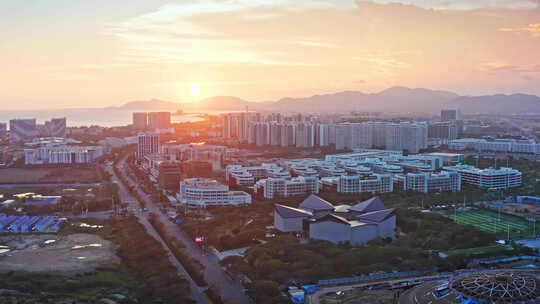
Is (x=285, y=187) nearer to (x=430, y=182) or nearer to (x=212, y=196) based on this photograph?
(x=212, y=196)

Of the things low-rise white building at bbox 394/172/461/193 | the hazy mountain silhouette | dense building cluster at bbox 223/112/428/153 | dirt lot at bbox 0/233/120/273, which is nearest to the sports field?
low-rise white building at bbox 394/172/461/193

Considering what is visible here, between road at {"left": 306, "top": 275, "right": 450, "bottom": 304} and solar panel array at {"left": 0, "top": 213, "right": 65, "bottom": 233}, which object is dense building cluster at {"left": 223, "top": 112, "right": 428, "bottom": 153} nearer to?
solar panel array at {"left": 0, "top": 213, "right": 65, "bottom": 233}

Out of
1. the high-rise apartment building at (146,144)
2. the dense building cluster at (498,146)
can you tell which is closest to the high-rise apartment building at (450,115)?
the dense building cluster at (498,146)

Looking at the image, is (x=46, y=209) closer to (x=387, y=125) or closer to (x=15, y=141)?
(x=387, y=125)

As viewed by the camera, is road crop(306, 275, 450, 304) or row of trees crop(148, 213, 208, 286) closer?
road crop(306, 275, 450, 304)

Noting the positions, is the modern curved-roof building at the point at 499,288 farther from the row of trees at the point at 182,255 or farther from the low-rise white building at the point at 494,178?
the low-rise white building at the point at 494,178
